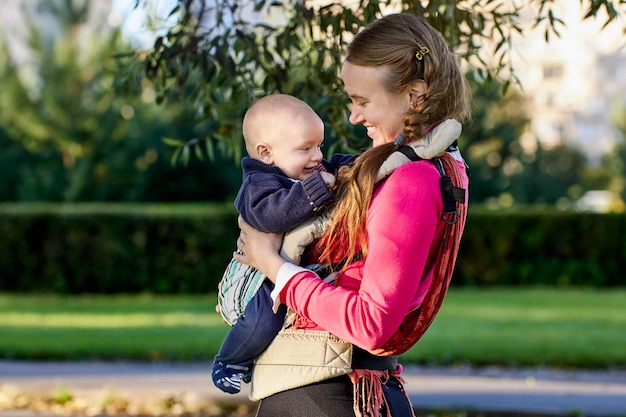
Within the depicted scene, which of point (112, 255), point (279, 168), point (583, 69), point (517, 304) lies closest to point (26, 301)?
point (112, 255)

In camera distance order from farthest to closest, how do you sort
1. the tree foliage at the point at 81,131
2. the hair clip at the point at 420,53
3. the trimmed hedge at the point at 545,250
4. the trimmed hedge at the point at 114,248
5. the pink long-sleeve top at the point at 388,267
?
the tree foliage at the point at 81,131, the trimmed hedge at the point at 545,250, the trimmed hedge at the point at 114,248, the hair clip at the point at 420,53, the pink long-sleeve top at the point at 388,267

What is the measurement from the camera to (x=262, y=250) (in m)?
2.38

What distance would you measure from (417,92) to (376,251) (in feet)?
1.33

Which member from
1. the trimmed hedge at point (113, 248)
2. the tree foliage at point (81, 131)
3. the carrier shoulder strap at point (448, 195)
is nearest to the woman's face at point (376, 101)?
the carrier shoulder strap at point (448, 195)

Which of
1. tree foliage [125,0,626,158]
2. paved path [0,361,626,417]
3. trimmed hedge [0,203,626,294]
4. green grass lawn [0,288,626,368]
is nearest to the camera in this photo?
tree foliage [125,0,626,158]

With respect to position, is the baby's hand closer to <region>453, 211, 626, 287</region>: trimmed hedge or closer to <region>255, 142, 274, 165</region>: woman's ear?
<region>255, 142, 274, 165</region>: woman's ear

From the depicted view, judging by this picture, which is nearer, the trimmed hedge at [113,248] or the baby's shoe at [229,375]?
the baby's shoe at [229,375]

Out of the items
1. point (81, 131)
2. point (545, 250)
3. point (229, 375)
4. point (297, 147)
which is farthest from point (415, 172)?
point (81, 131)

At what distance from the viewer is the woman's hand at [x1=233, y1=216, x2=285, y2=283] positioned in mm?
2342

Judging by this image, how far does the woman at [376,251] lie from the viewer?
219cm

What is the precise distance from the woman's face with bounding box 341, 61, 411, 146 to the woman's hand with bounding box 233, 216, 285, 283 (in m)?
0.36

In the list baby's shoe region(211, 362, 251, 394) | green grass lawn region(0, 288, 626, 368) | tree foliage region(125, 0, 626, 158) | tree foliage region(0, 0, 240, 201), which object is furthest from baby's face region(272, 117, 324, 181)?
tree foliage region(0, 0, 240, 201)

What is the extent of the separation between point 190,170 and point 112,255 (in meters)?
6.48

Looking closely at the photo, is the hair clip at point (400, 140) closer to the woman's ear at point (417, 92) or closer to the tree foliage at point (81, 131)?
the woman's ear at point (417, 92)
